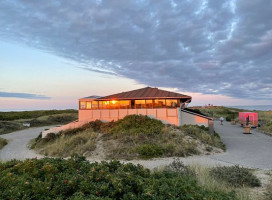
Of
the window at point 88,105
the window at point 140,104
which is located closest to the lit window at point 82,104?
the window at point 88,105

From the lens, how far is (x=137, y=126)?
56.1 ft

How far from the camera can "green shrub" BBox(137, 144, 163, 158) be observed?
40.0ft

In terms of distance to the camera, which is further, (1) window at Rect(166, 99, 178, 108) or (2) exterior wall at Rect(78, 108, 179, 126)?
(1) window at Rect(166, 99, 178, 108)

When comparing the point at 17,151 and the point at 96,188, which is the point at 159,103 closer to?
the point at 17,151

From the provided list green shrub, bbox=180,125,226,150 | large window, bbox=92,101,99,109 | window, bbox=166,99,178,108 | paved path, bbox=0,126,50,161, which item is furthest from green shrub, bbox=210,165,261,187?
large window, bbox=92,101,99,109

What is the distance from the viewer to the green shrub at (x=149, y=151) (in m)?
12.2

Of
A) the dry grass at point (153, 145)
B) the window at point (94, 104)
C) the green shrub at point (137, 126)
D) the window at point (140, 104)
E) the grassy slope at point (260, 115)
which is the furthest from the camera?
the grassy slope at point (260, 115)

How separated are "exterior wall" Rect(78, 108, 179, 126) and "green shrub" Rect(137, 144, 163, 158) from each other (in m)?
7.69

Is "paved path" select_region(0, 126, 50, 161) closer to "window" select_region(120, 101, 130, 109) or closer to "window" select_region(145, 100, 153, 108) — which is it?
"window" select_region(120, 101, 130, 109)

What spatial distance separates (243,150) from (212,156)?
10.2 ft

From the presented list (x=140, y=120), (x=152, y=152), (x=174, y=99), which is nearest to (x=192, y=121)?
(x=174, y=99)

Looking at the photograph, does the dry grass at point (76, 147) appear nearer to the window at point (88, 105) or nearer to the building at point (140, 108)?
the building at point (140, 108)

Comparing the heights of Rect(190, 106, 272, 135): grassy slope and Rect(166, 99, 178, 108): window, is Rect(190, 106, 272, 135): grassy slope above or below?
below

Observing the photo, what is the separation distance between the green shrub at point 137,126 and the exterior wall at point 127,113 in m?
1.98
